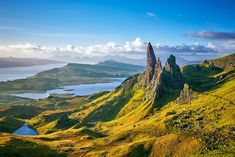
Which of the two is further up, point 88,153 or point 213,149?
point 213,149

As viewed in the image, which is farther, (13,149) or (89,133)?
(89,133)

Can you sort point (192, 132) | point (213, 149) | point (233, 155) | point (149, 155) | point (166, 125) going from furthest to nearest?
point (166, 125) < point (192, 132) < point (149, 155) < point (213, 149) < point (233, 155)

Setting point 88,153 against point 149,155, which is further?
point 88,153

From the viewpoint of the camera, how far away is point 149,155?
424 ft

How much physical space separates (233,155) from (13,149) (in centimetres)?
9902

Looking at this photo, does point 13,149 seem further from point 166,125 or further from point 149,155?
point 166,125

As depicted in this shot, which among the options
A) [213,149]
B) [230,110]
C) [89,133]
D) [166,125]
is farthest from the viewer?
[89,133]

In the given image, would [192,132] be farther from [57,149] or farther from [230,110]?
[57,149]

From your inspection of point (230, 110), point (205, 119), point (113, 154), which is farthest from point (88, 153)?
point (230, 110)

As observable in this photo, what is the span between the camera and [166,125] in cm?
16375

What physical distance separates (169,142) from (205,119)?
34557 millimetres

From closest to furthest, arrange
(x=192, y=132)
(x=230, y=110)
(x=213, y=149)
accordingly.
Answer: (x=213, y=149), (x=192, y=132), (x=230, y=110)

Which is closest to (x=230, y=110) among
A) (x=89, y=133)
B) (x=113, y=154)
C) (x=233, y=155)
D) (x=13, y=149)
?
(x=233, y=155)

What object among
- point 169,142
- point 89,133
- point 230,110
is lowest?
point 89,133
